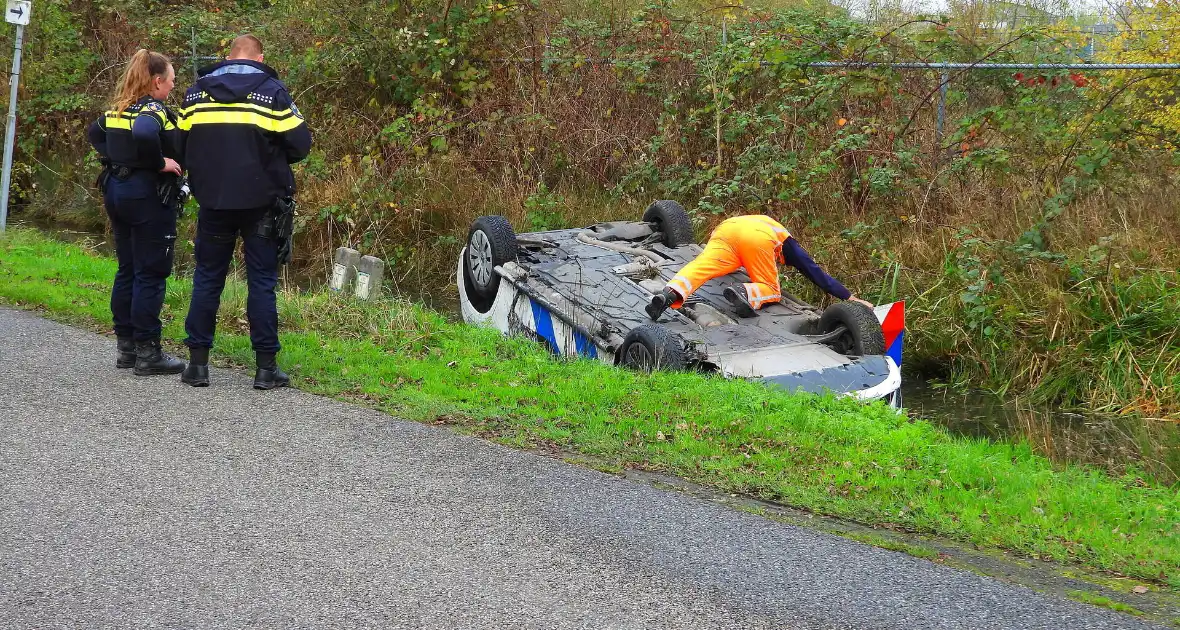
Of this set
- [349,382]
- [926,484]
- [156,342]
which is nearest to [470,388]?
[349,382]

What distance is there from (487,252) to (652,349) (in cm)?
285

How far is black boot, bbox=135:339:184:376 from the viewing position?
271 inches

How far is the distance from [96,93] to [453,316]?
10810 mm

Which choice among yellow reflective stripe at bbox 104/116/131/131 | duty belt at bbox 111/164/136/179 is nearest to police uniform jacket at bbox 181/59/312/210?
yellow reflective stripe at bbox 104/116/131/131

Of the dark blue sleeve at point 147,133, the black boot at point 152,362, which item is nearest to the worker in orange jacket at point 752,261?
the black boot at point 152,362

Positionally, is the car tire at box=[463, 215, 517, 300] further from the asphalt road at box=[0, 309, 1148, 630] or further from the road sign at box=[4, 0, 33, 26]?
the road sign at box=[4, 0, 33, 26]

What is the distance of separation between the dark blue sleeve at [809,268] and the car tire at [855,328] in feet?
1.05

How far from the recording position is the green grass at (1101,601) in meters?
3.99

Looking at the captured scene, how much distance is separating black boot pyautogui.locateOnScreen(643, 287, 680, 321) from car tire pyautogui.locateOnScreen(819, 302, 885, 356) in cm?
114

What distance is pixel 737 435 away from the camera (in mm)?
5902

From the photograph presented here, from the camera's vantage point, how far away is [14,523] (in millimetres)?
4527

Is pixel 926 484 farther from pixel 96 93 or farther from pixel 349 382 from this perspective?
pixel 96 93

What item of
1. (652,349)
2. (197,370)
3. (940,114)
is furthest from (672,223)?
(197,370)

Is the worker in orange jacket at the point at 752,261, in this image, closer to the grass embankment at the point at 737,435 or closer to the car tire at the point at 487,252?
the grass embankment at the point at 737,435
